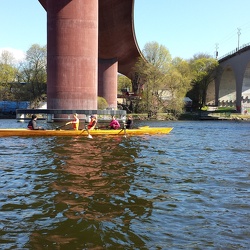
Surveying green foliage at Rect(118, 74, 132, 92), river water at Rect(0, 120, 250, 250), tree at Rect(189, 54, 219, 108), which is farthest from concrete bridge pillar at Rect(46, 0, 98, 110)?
green foliage at Rect(118, 74, 132, 92)

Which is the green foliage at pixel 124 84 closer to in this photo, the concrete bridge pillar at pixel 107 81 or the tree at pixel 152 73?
the concrete bridge pillar at pixel 107 81

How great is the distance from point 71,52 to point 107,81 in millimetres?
25575

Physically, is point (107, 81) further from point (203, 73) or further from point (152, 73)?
point (203, 73)

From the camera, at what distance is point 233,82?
71250 millimetres

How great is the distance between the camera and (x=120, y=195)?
7.18 m

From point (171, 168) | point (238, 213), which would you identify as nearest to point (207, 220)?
point (238, 213)

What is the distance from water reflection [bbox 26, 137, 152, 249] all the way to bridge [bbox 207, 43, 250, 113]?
52330mm

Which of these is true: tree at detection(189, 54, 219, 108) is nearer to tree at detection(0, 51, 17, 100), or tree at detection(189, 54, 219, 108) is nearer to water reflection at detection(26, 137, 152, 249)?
tree at detection(0, 51, 17, 100)

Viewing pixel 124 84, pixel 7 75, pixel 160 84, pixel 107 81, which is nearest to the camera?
pixel 160 84

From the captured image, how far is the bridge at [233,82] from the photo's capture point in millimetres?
59469

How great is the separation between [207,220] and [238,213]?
72 cm

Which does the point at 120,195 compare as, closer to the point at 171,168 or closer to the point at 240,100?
the point at 171,168

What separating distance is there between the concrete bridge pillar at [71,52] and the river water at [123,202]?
1950 cm

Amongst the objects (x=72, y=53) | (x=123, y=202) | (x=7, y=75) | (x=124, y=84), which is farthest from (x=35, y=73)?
(x=123, y=202)
